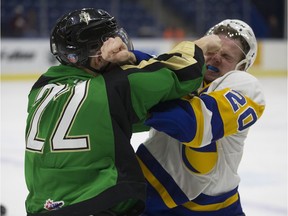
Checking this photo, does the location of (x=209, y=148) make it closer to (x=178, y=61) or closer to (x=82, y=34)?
(x=178, y=61)

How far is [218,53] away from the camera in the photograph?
69.8 inches

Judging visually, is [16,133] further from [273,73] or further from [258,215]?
[273,73]

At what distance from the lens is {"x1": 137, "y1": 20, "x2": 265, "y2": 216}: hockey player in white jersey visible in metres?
1.46

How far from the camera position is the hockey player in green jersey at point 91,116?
1396 mm

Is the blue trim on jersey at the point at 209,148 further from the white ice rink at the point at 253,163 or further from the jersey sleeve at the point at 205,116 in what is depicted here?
the white ice rink at the point at 253,163

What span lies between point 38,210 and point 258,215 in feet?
4.51

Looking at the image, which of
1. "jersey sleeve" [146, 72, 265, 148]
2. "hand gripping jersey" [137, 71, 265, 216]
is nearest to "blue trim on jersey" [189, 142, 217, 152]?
"hand gripping jersey" [137, 71, 265, 216]

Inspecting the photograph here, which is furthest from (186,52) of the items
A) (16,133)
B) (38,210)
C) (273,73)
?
(273,73)

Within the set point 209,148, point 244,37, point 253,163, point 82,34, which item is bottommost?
point 253,163

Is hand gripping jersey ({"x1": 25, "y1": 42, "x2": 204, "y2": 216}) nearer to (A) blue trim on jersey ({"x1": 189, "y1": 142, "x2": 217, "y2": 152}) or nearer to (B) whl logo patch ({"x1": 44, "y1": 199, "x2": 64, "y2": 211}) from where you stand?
(B) whl logo patch ({"x1": 44, "y1": 199, "x2": 64, "y2": 211})

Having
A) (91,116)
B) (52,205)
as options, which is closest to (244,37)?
(91,116)

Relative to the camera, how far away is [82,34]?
57.0 inches

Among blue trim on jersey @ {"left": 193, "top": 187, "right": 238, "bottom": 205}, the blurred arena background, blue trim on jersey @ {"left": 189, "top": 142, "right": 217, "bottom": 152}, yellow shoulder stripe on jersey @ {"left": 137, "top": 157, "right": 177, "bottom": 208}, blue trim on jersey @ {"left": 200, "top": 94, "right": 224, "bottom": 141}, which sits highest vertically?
blue trim on jersey @ {"left": 200, "top": 94, "right": 224, "bottom": 141}

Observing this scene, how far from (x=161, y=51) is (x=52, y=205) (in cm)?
933
